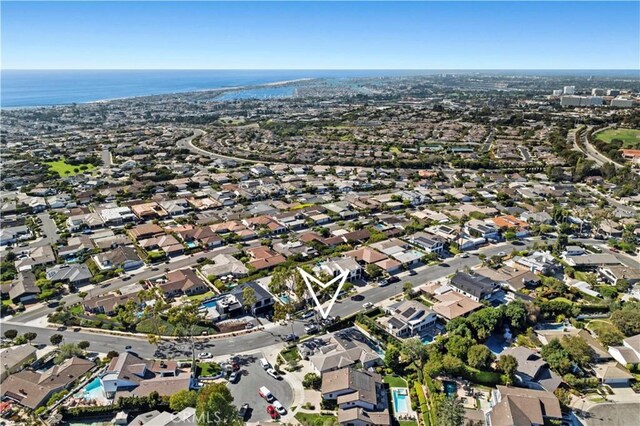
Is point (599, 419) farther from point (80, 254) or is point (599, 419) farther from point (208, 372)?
point (80, 254)

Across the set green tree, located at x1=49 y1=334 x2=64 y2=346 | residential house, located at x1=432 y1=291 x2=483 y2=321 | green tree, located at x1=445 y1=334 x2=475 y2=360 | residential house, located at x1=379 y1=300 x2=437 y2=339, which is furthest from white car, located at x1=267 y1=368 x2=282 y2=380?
green tree, located at x1=49 y1=334 x2=64 y2=346

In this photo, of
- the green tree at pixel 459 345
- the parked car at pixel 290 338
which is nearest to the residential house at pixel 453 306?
the green tree at pixel 459 345

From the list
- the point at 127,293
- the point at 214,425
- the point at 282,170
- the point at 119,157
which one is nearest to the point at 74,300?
the point at 127,293

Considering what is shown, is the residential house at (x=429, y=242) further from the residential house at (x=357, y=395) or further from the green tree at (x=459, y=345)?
the residential house at (x=357, y=395)

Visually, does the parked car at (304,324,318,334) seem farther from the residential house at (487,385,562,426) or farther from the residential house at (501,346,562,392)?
the residential house at (501,346,562,392)

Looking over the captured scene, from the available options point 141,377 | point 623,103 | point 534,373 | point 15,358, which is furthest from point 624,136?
point 15,358

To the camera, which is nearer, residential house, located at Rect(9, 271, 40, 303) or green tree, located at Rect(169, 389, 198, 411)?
green tree, located at Rect(169, 389, 198, 411)
